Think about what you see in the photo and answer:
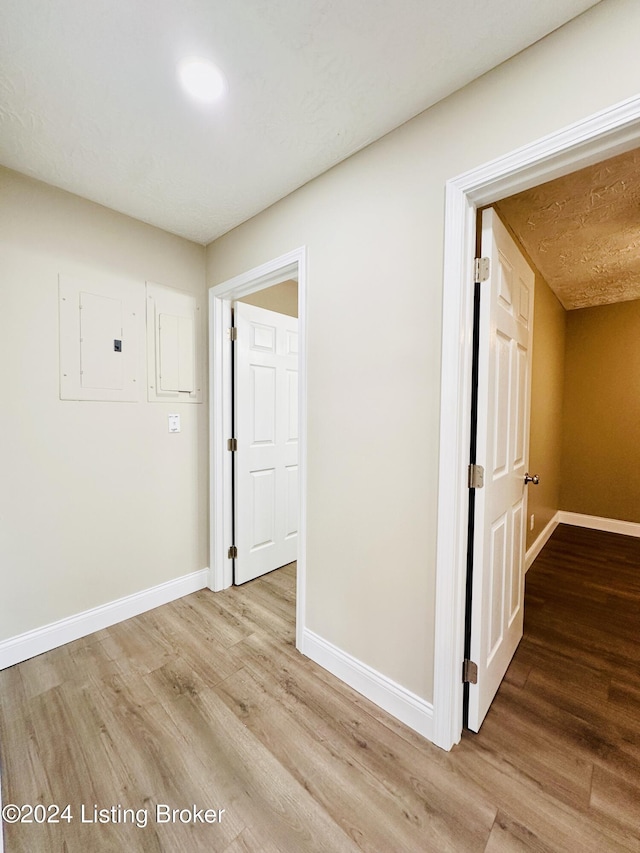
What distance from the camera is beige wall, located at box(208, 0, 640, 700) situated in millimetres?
1097

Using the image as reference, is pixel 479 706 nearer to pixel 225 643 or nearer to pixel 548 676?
pixel 548 676

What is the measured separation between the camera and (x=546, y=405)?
3359 millimetres

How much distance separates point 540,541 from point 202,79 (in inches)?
160

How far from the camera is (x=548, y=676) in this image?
1.73 m

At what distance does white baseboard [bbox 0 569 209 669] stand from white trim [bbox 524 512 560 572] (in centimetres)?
264

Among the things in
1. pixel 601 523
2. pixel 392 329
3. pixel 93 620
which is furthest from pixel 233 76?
pixel 601 523

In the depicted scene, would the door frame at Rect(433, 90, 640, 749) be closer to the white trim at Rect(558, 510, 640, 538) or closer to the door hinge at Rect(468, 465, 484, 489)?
the door hinge at Rect(468, 465, 484, 489)

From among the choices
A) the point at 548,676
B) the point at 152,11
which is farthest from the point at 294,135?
the point at 548,676

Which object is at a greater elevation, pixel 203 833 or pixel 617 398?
pixel 617 398

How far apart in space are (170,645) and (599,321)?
16.4 ft

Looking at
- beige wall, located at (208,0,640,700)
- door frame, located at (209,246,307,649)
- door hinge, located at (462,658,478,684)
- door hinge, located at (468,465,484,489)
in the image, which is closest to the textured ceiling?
beige wall, located at (208,0,640,700)

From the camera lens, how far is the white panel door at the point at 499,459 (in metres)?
1.34

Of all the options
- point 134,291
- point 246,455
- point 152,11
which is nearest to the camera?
point 152,11

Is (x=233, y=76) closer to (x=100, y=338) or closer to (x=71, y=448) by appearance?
(x=100, y=338)
